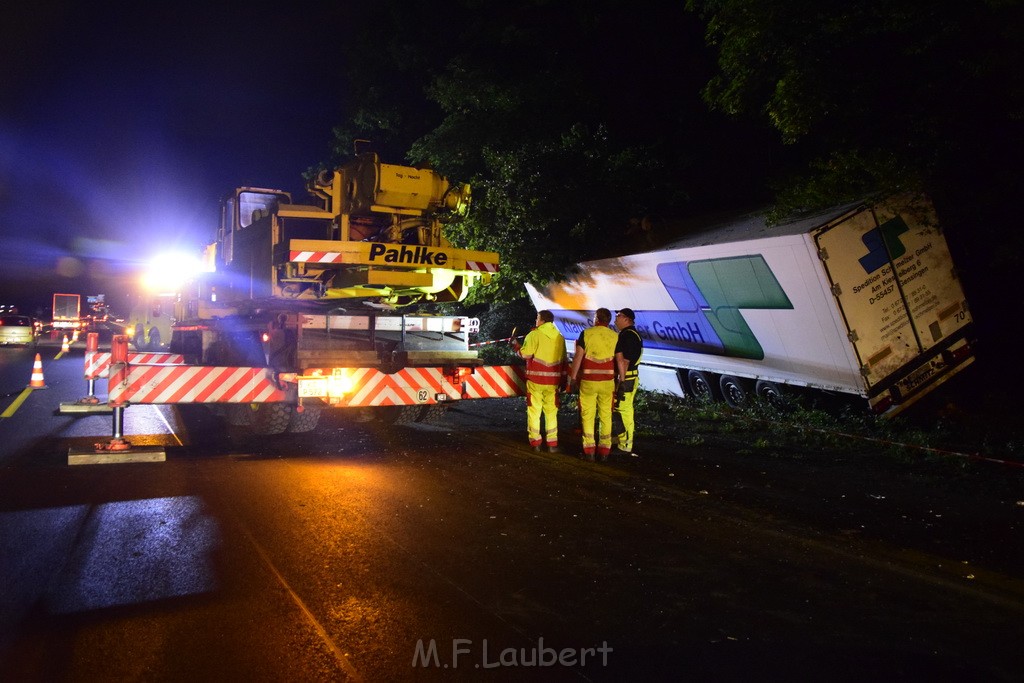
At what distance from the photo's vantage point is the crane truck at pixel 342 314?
8.05 meters

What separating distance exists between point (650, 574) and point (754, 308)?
6249mm

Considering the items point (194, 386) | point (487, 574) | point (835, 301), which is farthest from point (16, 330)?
point (487, 574)

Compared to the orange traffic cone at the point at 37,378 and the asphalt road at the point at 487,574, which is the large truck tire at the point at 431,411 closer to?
the asphalt road at the point at 487,574

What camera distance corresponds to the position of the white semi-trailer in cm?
917

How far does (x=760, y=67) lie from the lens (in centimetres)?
1106

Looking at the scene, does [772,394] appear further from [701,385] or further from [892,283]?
[892,283]

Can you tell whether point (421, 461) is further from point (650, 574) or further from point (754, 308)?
point (754, 308)

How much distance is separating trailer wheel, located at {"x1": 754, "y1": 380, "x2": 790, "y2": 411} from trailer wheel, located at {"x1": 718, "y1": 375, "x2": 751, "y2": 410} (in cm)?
26

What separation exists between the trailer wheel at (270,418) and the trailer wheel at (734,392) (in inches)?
249

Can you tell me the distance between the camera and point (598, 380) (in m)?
8.31

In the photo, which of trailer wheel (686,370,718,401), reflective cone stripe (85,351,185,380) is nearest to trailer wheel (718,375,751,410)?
trailer wheel (686,370,718,401)

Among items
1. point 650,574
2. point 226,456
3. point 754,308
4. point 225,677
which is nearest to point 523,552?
point 650,574

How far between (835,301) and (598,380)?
3035 millimetres

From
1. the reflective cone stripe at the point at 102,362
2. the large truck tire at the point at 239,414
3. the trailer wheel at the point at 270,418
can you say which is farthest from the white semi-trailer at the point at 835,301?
the reflective cone stripe at the point at 102,362
